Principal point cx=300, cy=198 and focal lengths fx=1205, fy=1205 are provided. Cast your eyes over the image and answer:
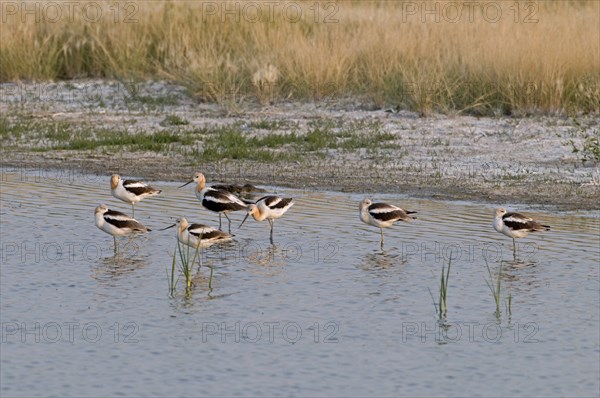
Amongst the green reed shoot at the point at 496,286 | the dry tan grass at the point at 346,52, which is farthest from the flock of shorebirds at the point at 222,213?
the dry tan grass at the point at 346,52

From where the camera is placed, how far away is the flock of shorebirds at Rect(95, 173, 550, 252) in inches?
451

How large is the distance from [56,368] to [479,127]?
10.5m

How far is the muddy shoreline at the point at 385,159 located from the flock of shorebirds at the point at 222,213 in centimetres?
184

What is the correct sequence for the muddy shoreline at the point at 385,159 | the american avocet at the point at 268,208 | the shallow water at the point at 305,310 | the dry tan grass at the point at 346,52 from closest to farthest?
the shallow water at the point at 305,310, the american avocet at the point at 268,208, the muddy shoreline at the point at 385,159, the dry tan grass at the point at 346,52

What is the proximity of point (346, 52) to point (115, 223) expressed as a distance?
890 cm

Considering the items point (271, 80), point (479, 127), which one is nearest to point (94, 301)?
point (479, 127)

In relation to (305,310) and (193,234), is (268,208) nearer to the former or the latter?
(193,234)

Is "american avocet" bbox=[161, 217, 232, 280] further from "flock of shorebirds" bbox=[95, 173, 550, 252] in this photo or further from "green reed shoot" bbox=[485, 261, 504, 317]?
"green reed shoot" bbox=[485, 261, 504, 317]

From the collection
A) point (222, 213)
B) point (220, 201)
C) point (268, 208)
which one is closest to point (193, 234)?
point (268, 208)

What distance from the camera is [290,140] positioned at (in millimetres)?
17016

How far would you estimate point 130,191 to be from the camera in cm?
1348

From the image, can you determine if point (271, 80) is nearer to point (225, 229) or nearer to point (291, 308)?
point (225, 229)

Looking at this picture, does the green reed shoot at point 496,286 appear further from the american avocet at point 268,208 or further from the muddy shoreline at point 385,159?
the muddy shoreline at point 385,159

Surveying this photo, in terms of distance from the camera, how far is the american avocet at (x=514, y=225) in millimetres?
11445
